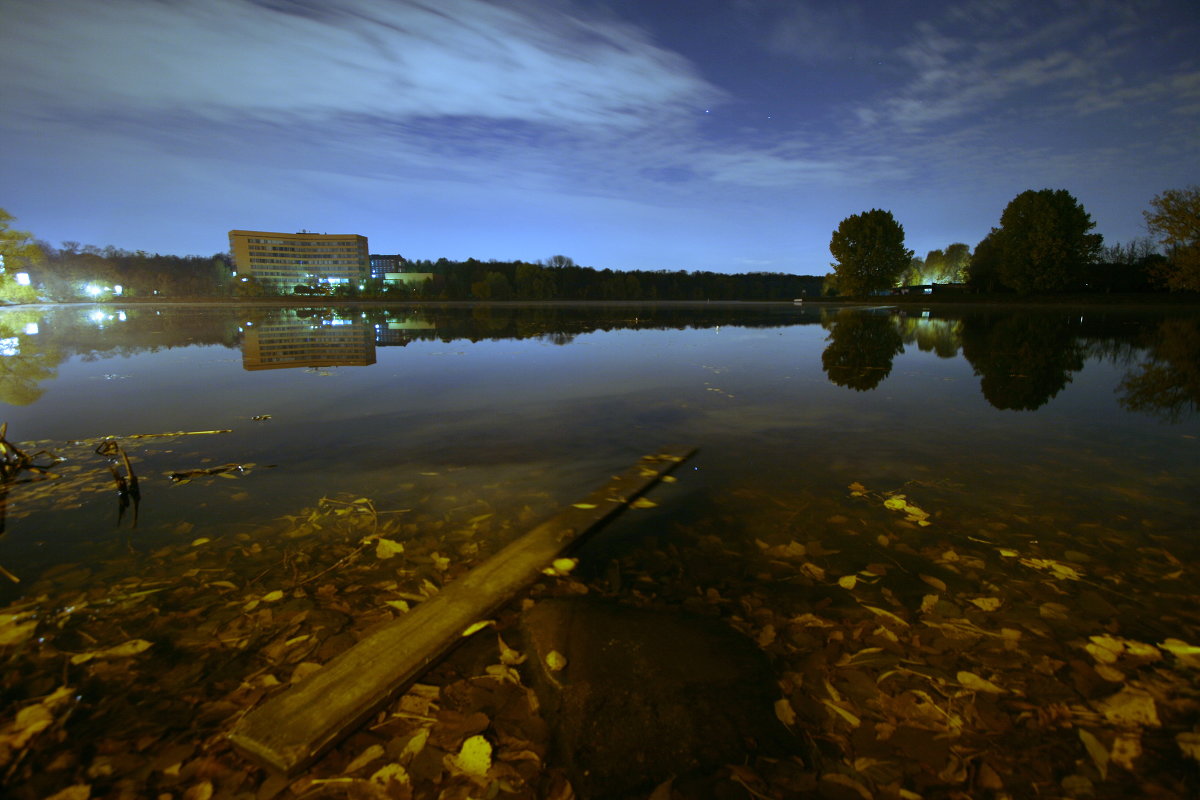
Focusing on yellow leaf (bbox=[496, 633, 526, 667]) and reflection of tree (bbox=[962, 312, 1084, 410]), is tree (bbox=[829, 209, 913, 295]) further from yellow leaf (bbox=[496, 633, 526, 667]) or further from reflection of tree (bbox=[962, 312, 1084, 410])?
yellow leaf (bbox=[496, 633, 526, 667])

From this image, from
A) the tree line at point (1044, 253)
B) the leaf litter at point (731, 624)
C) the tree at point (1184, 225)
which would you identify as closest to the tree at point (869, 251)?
the tree line at point (1044, 253)

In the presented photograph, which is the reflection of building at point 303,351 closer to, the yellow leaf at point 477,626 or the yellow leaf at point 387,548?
the yellow leaf at point 387,548

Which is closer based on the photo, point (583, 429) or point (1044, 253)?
point (583, 429)

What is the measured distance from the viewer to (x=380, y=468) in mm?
6434

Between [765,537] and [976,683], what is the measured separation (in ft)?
6.04

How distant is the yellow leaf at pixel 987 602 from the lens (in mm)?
3568

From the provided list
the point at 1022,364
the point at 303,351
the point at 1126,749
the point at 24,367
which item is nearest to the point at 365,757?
the point at 1126,749

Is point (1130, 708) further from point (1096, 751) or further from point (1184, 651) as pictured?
point (1184, 651)

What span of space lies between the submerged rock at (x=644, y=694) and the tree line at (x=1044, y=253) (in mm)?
65113

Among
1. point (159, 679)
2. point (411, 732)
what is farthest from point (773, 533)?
point (159, 679)

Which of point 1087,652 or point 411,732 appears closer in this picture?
point 411,732

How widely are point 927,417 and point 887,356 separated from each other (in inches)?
396

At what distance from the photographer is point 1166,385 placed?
12008 millimetres

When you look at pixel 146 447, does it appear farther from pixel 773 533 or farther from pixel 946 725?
pixel 946 725
